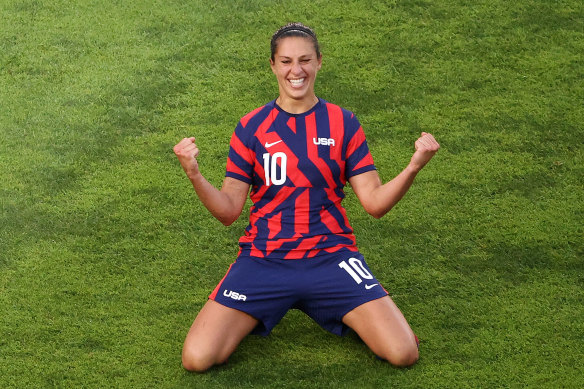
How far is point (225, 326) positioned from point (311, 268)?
39cm

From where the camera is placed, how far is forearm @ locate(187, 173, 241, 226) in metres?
3.57

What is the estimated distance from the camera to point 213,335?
3.71m

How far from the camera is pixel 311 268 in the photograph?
3.79 metres

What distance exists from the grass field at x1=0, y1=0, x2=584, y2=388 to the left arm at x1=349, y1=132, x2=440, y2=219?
590mm

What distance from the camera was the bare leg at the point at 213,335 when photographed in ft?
12.1

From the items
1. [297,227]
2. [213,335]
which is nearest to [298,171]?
[297,227]

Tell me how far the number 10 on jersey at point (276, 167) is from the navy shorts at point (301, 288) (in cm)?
31

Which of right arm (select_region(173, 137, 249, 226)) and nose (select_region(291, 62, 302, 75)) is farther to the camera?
nose (select_region(291, 62, 302, 75))

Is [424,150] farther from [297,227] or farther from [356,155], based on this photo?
[297,227]

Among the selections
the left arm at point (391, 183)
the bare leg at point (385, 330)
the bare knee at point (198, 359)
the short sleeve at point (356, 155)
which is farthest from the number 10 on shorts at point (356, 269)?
the bare knee at point (198, 359)

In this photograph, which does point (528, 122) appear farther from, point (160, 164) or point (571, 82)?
point (160, 164)

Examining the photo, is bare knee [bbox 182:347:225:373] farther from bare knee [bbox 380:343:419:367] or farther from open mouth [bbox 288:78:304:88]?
open mouth [bbox 288:78:304:88]

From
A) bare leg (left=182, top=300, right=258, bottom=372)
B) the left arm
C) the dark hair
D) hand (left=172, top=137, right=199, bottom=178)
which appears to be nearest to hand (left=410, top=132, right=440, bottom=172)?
the left arm

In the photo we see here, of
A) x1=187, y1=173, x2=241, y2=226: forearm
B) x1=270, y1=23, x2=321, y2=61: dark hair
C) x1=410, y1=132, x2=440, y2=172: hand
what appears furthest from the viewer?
x1=270, y1=23, x2=321, y2=61: dark hair
